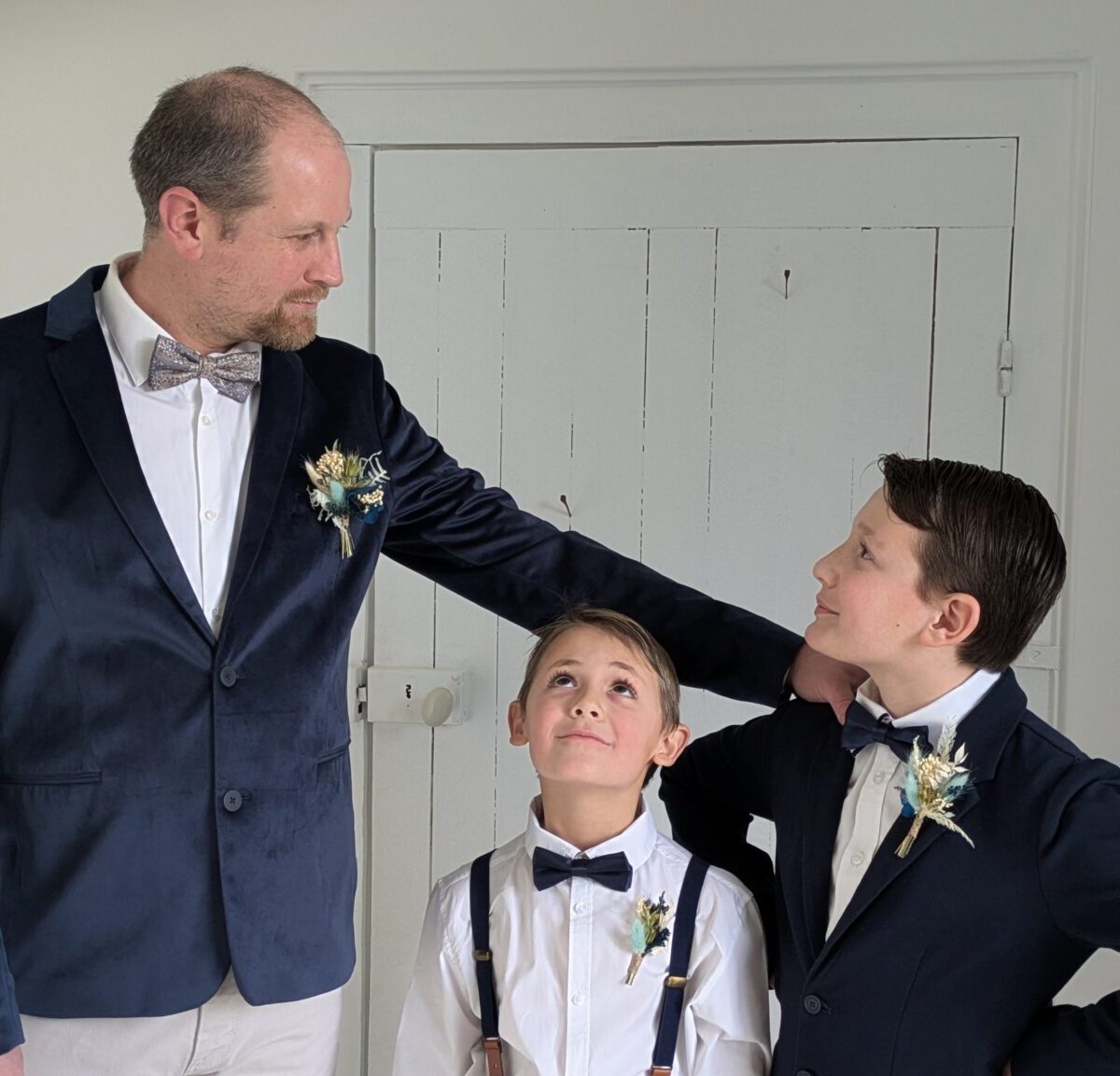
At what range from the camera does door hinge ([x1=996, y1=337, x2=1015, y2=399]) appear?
268 cm

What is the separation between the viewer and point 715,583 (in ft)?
9.21

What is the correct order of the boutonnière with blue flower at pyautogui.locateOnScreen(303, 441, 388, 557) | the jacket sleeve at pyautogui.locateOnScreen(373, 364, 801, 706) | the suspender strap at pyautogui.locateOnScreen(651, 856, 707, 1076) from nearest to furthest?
the suspender strap at pyautogui.locateOnScreen(651, 856, 707, 1076) < the boutonnière with blue flower at pyautogui.locateOnScreen(303, 441, 388, 557) < the jacket sleeve at pyautogui.locateOnScreen(373, 364, 801, 706)

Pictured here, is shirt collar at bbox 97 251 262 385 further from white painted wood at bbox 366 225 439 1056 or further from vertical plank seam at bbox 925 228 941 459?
vertical plank seam at bbox 925 228 941 459

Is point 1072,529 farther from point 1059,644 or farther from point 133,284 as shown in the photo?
point 133,284

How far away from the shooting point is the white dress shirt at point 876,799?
63.2 inches

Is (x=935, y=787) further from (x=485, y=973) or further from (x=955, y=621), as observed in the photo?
(x=485, y=973)

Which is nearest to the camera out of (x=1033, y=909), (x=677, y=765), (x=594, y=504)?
(x=1033, y=909)

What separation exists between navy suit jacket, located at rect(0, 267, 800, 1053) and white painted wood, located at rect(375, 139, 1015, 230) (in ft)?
3.67

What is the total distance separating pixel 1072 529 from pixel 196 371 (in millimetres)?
1716

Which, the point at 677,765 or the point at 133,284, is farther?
the point at 677,765

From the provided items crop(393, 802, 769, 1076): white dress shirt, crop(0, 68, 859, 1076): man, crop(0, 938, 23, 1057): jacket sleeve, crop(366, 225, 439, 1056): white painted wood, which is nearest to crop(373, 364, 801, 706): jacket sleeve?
crop(0, 68, 859, 1076): man

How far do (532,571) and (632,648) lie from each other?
0.24 m

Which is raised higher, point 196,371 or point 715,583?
point 196,371

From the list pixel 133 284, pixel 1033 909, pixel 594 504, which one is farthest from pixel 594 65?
pixel 1033 909
